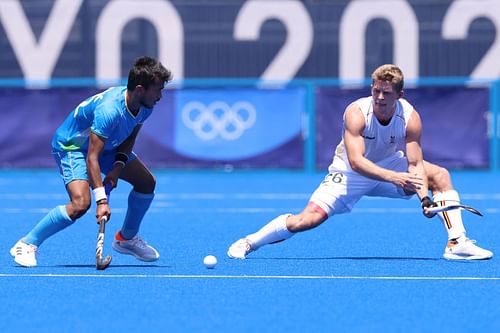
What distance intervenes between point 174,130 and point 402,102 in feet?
34.7

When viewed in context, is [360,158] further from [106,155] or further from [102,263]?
[102,263]

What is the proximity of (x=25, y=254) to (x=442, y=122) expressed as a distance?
11702 mm

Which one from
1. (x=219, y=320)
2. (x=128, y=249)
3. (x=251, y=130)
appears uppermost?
(x=219, y=320)

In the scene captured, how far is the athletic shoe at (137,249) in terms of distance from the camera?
8680mm

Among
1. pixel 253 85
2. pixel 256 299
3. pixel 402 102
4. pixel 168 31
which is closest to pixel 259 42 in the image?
pixel 168 31

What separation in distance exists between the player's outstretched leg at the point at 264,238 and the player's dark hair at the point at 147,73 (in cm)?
144

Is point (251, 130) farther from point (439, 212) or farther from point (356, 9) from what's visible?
point (439, 212)

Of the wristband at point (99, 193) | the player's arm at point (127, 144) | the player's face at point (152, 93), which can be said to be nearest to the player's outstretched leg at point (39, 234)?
the wristband at point (99, 193)

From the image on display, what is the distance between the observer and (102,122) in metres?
7.85

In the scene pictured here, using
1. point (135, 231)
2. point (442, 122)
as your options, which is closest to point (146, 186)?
point (135, 231)

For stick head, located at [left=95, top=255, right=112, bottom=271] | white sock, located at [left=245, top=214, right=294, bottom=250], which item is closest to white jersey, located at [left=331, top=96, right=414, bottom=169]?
white sock, located at [left=245, top=214, right=294, bottom=250]

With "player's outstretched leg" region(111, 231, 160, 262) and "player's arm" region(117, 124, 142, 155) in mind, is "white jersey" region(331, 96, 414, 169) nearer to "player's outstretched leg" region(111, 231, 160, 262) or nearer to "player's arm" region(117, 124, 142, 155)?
"player's arm" region(117, 124, 142, 155)

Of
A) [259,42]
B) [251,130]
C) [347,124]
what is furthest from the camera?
[259,42]

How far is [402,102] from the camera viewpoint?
8.66 metres
